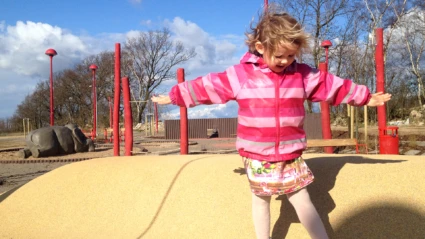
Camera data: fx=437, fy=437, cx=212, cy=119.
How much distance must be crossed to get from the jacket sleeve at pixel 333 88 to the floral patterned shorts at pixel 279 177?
48cm

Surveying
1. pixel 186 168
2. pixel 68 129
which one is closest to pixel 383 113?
pixel 186 168

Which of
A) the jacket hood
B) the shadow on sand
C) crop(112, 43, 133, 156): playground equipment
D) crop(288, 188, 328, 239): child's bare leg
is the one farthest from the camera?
crop(112, 43, 133, 156): playground equipment

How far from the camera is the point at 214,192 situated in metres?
4.06

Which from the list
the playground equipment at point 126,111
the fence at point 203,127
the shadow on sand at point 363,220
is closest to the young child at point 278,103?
the shadow on sand at point 363,220

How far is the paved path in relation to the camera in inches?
133

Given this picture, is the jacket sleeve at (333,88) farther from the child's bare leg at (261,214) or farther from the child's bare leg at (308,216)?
the child's bare leg at (261,214)

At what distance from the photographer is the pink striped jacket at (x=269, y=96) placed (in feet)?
9.00

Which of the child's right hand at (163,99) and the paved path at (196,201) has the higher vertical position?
the child's right hand at (163,99)

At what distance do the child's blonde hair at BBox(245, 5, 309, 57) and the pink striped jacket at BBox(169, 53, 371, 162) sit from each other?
0.56 feet

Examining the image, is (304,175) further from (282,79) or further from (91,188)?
(91,188)

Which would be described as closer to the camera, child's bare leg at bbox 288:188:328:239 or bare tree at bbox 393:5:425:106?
child's bare leg at bbox 288:188:328:239

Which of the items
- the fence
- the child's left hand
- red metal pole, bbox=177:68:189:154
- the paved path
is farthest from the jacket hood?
the fence

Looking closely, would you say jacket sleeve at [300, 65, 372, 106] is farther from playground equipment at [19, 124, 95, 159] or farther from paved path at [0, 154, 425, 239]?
playground equipment at [19, 124, 95, 159]

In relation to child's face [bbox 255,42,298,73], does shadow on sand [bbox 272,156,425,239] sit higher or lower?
lower
